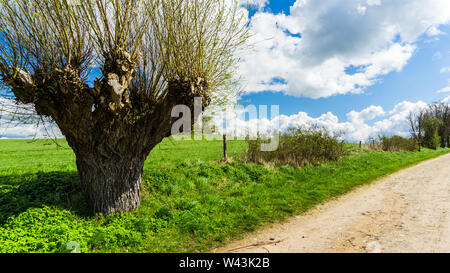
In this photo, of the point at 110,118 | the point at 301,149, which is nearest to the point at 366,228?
the point at 110,118

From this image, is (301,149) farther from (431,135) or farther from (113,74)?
(431,135)

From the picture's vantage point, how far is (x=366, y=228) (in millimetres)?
5250

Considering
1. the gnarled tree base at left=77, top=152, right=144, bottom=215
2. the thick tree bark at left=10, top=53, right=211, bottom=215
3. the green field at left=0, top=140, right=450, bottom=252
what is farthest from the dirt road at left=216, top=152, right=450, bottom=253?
the thick tree bark at left=10, top=53, right=211, bottom=215

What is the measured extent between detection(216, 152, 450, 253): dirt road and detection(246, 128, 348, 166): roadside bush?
5.87 metres

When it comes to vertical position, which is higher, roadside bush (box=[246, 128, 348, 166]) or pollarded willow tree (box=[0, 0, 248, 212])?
pollarded willow tree (box=[0, 0, 248, 212])

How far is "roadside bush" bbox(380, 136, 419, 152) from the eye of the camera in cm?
2860

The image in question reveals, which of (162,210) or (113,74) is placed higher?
(113,74)

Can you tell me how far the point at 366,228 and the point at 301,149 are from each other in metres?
9.52

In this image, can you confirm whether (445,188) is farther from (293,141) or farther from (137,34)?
(137,34)

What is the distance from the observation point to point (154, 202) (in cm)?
698

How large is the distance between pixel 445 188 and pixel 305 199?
21.0 feet

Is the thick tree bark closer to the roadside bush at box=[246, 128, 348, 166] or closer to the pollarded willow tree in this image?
the pollarded willow tree
